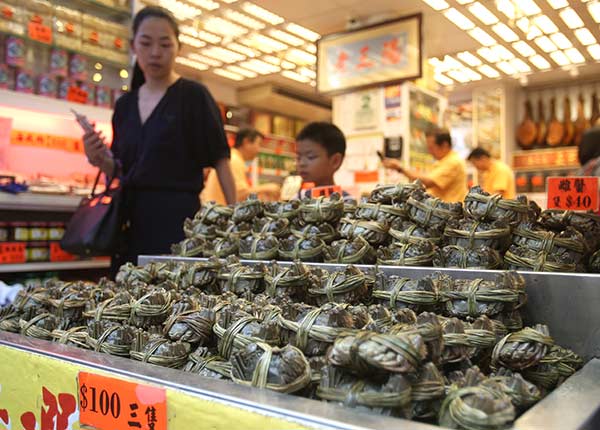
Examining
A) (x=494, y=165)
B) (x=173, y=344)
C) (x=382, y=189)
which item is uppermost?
(x=494, y=165)

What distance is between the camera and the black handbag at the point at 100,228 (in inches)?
78.2

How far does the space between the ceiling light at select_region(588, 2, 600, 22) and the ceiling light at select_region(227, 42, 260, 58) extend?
443 centimetres

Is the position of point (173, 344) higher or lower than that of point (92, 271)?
higher

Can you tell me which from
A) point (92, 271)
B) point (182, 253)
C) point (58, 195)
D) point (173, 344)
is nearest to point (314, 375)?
point (173, 344)

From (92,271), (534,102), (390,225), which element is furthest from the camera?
(534,102)

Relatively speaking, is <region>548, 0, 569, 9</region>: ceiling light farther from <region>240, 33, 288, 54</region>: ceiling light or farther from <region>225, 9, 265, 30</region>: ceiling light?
<region>240, 33, 288, 54</region>: ceiling light

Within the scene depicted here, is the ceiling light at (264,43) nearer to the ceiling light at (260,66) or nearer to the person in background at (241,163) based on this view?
the ceiling light at (260,66)

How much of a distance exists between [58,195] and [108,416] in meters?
2.62

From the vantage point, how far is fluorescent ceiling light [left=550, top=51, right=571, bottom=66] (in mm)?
4535

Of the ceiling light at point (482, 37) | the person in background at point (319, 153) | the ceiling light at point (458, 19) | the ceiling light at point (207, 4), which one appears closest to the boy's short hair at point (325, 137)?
the person in background at point (319, 153)

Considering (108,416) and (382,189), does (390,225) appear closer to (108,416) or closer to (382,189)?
(382,189)

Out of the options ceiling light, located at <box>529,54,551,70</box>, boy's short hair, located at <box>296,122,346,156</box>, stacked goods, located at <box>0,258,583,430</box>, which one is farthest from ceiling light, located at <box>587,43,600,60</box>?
stacked goods, located at <box>0,258,583,430</box>

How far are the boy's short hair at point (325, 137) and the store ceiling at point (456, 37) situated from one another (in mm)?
627

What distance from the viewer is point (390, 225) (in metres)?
1.23
